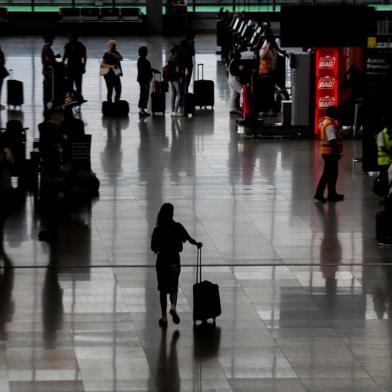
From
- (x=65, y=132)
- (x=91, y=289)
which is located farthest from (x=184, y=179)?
(x=91, y=289)

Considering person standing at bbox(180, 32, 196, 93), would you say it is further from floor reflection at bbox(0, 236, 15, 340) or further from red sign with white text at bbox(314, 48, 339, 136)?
floor reflection at bbox(0, 236, 15, 340)

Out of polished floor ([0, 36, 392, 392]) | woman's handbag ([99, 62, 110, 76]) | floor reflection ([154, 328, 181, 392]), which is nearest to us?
floor reflection ([154, 328, 181, 392])

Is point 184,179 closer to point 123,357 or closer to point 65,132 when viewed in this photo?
point 65,132

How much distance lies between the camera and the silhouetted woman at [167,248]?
53.4 feet

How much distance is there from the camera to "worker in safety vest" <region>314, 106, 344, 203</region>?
23188 millimetres

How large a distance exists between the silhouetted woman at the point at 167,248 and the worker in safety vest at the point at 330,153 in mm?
7297

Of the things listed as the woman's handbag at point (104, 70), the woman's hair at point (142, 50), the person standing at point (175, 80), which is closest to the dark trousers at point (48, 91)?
the woman's handbag at point (104, 70)

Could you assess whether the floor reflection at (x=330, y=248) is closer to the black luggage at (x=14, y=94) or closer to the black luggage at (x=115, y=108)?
the black luggage at (x=115, y=108)

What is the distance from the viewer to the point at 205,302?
54.1 ft

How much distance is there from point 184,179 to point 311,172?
2508mm

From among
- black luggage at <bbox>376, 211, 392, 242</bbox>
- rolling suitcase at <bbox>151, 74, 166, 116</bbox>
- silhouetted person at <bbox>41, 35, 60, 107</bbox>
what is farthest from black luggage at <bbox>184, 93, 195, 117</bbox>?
black luggage at <bbox>376, 211, 392, 242</bbox>

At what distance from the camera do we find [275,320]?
16.8 metres

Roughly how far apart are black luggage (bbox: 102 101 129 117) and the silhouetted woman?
1779 centimetres

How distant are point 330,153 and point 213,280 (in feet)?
18.3
